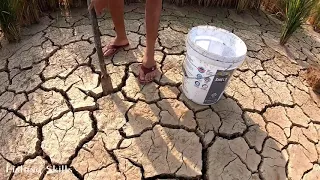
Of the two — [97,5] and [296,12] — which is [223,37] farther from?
[296,12]

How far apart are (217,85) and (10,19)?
1672 mm

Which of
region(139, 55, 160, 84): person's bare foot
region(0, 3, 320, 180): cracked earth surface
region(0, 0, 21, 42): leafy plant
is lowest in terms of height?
region(0, 3, 320, 180): cracked earth surface

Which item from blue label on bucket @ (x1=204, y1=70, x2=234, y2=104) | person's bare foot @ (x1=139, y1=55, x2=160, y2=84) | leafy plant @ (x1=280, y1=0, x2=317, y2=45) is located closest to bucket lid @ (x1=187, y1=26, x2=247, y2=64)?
blue label on bucket @ (x1=204, y1=70, x2=234, y2=104)

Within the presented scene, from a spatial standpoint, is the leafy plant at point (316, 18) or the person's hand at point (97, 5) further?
the leafy plant at point (316, 18)

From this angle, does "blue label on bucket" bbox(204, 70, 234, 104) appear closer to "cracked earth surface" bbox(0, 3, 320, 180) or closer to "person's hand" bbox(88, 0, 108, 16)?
"cracked earth surface" bbox(0, 3, 320, 180)

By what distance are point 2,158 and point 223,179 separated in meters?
1.30

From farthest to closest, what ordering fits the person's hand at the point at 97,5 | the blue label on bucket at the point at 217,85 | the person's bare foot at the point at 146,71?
the person's bare foot at the point at 146,71 < the blue label on bucket at the point at 217,85 < the person's hand at the point at 97,5

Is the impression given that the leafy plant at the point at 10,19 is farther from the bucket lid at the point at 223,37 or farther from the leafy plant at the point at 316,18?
the leafy plant at the point at 316,18

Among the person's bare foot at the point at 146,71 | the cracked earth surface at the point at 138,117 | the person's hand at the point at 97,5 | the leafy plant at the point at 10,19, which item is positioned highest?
the person's hand at the point at 97,5

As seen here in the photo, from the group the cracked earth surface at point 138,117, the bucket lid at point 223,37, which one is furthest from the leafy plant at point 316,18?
the bucket lid at point 223,37

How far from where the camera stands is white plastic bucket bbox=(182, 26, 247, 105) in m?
1.83

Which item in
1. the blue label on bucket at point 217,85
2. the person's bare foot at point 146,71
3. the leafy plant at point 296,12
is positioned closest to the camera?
the blue label on bucket at point 217,85

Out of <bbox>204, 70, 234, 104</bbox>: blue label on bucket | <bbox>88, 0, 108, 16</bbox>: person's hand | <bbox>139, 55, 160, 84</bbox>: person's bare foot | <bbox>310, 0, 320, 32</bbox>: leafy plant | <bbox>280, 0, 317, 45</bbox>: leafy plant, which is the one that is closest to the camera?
<bbox>88, 0, 108, 16</bbox>: person's hand

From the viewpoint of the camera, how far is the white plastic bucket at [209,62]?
6.02ft
